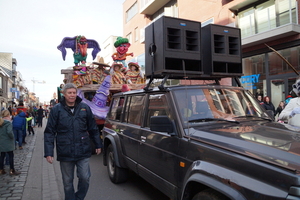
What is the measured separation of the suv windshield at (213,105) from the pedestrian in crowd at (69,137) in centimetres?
145

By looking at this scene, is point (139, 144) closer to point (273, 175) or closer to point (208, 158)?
point (208, 158)

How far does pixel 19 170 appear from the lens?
6.07 m

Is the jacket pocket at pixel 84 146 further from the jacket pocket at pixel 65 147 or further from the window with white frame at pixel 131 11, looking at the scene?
the window with white frame at pixel 131 11

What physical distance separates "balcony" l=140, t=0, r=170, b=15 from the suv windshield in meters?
20.8

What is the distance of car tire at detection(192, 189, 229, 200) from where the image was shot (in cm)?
221

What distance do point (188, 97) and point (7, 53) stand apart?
66646 mm

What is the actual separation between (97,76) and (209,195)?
707 cm

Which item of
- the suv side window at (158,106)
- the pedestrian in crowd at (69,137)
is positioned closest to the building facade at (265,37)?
the suv side window at (158,106)

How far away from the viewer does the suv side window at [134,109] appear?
4117 millimetres

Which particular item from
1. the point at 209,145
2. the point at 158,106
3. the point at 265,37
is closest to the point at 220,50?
the point at 158,106

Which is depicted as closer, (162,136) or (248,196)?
(248,196)

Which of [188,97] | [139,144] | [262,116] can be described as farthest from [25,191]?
[262,116]

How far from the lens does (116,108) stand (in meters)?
5.33

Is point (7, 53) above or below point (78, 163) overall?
above
